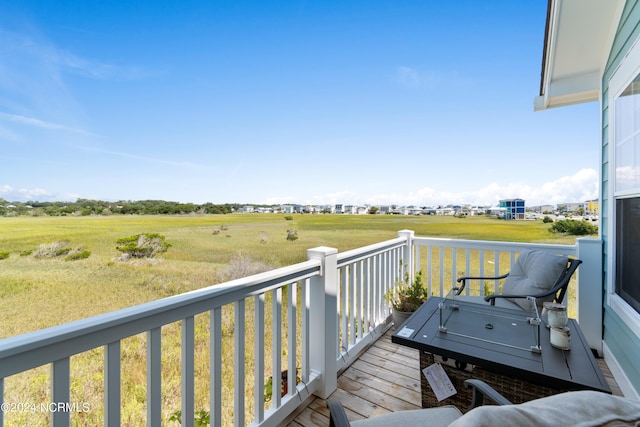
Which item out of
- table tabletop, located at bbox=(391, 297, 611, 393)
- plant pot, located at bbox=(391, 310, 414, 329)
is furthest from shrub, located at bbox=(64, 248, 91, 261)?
table tabletop, located at bbox=(391, 297, 611, 393)

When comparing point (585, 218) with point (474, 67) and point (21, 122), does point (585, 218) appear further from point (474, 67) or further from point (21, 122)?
point (21, 122)

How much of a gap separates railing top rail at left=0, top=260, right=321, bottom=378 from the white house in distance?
2.66 m

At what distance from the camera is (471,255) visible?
3.67 metres

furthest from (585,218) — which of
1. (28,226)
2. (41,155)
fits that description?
(41,155)

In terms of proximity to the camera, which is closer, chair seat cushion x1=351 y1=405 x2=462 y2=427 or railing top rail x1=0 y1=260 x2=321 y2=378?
railing top rail x1=0 y1=260 x2=321 y2=378

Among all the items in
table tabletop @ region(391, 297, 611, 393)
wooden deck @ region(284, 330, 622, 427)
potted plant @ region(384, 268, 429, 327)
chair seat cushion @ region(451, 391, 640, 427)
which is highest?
chair seat cushion @ region(451, 391, 640, 427)

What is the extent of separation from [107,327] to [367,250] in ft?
7.30

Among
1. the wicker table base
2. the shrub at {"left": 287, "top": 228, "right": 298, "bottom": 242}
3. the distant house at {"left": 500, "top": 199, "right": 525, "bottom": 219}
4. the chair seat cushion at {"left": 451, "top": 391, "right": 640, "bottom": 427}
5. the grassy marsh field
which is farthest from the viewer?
the shrub at {"left": 287, "top": 228, "right": 298, "bottom": 242}

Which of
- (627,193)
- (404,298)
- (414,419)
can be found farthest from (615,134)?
(414,419)

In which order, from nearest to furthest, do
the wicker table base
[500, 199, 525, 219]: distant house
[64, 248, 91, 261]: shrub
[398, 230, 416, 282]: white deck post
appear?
1. the wicker table base
2. [398, 230, 416, 282]: white deck post
3. [64, 248, 91, 261]: shrub
4. [500, 199, 525, 219]: distant house

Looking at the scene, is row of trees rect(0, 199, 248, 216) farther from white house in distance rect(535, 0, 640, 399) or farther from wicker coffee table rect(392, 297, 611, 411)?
white house in distance rect(535, 0, 640, 399)

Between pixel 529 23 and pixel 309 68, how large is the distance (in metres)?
4.14

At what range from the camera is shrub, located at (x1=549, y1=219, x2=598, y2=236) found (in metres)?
3.11

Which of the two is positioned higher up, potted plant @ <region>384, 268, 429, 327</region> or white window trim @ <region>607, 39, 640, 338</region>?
white window trim @ <region>607, 39, 640, 338</region>
